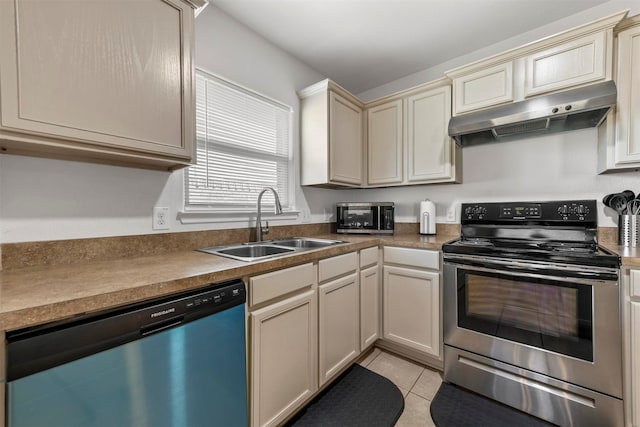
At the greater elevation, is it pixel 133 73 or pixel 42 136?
pixel 133 73

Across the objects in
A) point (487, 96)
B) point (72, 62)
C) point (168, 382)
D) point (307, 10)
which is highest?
point (307, 10)

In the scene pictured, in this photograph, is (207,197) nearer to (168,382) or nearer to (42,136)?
(42,136)

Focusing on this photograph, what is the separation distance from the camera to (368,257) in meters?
2.03

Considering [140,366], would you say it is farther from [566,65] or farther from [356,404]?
[566,65]

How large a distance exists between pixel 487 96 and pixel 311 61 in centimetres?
151

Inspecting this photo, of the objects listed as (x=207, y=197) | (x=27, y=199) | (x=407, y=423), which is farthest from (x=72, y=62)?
(x=407, y=423)

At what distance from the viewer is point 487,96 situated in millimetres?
1933

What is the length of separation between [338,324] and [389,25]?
2175 millimetres

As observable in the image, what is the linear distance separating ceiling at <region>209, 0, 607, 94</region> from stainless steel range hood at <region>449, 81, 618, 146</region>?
681 mm

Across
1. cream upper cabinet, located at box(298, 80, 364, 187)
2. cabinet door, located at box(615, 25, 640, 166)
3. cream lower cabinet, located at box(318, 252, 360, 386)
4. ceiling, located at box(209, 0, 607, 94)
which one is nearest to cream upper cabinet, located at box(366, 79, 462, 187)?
cream upper cabinet, located at box(298, 80, 364, 187)

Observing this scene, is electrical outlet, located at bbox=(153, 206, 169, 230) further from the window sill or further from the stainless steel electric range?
the stainless steel electric range

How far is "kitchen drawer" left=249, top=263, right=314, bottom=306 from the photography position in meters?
1.22

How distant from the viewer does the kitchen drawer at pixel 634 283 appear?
4.22 feet

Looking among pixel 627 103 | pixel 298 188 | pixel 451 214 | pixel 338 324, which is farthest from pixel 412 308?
pixel 627 103
